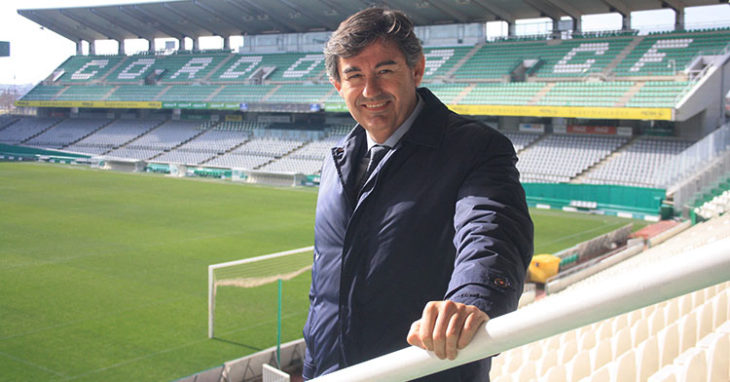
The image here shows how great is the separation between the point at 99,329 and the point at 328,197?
8.88 meters

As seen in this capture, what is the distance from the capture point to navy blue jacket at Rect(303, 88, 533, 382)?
5.56ft

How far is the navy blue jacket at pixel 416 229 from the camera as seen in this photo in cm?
170

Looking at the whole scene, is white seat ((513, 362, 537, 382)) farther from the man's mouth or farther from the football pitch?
the football pitch

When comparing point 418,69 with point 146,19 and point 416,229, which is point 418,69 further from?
point 146,19

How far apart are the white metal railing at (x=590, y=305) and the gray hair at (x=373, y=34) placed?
942mm

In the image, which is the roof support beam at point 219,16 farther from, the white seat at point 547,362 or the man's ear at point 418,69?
the man's ear at point 418,69

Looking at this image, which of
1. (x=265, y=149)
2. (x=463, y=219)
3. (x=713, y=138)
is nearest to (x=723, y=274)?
(x=463, y=219)

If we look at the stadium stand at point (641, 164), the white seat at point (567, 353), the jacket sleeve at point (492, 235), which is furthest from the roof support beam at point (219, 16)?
the jacket sleeve at point (492, 235)

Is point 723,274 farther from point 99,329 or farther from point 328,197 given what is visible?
point 99,329

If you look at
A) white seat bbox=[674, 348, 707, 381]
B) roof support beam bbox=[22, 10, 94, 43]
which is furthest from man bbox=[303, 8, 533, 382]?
roof support beam bbox=[22, 10, 94, 43]

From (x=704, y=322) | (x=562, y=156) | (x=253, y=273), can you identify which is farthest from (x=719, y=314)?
(x=562, y=156)

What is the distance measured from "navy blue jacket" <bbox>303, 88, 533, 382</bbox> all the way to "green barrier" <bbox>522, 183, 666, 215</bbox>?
75.5 ft

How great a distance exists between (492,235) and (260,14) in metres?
43.9

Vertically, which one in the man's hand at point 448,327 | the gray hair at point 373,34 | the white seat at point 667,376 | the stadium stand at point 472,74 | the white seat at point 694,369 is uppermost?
the stadium stand at point 472,74
